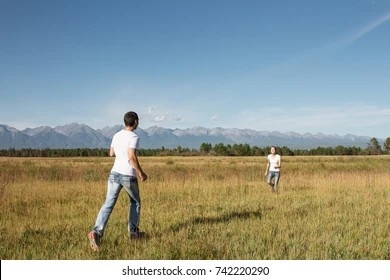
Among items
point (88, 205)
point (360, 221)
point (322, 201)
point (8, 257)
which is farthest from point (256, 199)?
point (8, 257)

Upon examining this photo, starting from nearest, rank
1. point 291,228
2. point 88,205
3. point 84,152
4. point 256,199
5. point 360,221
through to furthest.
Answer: point 291,228 < point 360,221 < point 88,205 < point 256,199 < point 84,152

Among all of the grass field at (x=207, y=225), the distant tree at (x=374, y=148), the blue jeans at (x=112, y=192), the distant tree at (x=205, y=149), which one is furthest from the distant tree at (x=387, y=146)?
the blue jeans at (x=112, y=192)

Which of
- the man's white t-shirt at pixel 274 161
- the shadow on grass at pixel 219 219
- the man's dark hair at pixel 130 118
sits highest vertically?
the man's dark hair at pixel 130 118

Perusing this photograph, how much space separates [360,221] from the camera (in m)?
9.86

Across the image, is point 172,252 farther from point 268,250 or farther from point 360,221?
point 360,221

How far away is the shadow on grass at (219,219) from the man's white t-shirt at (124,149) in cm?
221

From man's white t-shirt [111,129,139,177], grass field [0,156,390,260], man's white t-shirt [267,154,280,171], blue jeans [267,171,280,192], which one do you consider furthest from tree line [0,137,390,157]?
man's white t-shirt [111,129,139,177]

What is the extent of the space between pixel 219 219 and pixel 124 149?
4046mm

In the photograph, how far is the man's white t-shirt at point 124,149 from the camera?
725 cm

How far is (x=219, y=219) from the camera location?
1038 cm

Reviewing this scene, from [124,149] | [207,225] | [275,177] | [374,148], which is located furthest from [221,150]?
[124,149]

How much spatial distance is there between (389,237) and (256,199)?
6211 mm

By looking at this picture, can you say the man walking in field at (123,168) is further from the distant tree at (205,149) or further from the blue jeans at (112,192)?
the distant tree at (205,149)

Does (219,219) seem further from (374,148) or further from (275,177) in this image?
(374,148)
